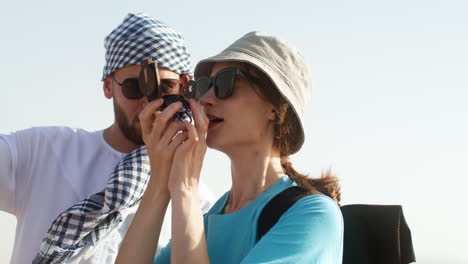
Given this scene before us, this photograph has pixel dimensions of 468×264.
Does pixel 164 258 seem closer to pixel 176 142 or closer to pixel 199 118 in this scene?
pixel 176 142

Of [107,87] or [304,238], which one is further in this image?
[107,87]

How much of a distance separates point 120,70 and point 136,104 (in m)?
0.39

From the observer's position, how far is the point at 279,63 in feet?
11.8

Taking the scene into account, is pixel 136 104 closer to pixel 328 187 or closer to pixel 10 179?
pixel 10 179

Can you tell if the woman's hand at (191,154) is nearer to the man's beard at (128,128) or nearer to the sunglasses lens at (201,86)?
the sunglasses lens at (201,86)

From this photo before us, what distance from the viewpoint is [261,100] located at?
3.51m

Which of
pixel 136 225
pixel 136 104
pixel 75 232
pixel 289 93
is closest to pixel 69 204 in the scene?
pixel 75 232

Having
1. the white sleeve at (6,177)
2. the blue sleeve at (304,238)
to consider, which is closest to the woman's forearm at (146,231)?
the blue sleeve at (304,238)

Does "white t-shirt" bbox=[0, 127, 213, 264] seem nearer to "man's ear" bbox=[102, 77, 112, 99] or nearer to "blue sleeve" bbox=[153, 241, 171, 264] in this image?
"man's ear" bbox=[102, 77, 112, 99]

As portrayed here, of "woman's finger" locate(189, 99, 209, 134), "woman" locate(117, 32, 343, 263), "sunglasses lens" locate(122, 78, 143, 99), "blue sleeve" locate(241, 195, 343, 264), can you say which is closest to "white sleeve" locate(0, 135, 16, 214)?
"sunglasses lens" locate(122, 78, 143, 99)

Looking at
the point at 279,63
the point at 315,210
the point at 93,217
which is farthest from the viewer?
the point at 93,217

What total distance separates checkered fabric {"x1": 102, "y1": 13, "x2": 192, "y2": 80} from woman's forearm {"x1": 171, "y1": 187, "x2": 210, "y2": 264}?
6.32ft

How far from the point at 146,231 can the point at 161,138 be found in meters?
0.52

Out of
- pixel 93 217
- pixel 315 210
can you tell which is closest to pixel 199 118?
pixel 315 210
